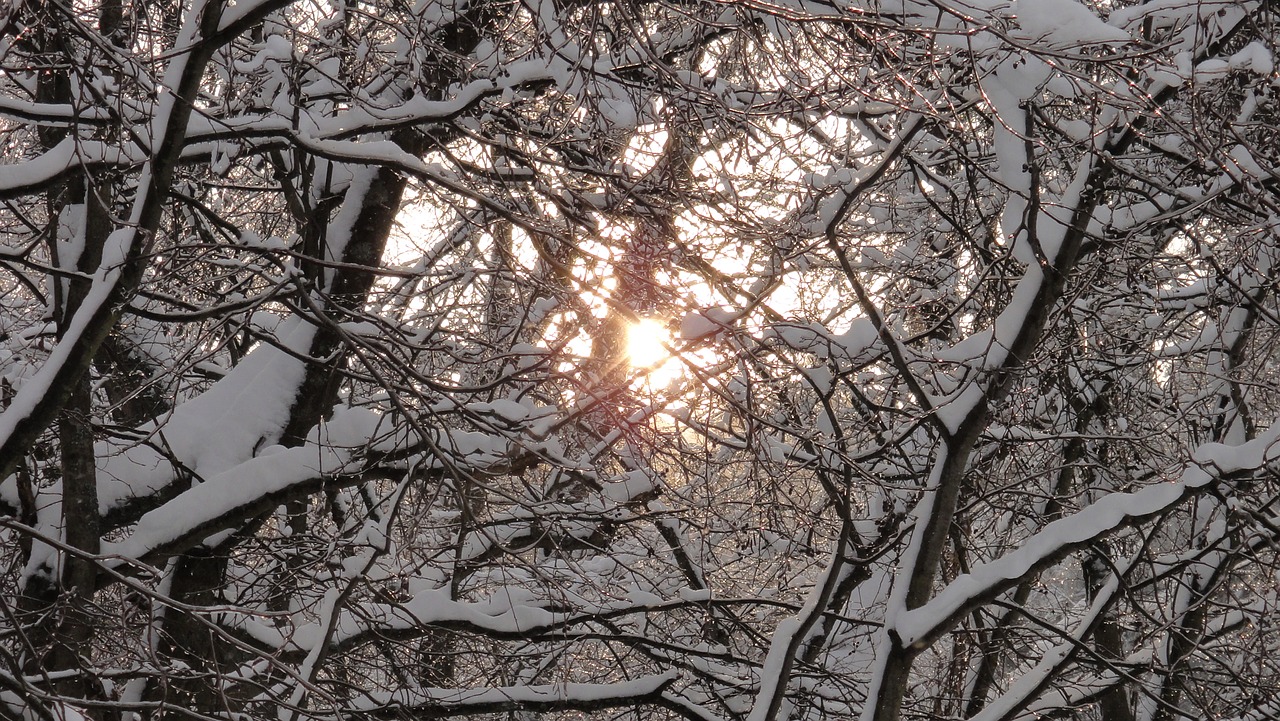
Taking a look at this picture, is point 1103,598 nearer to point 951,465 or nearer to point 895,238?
point 951,465

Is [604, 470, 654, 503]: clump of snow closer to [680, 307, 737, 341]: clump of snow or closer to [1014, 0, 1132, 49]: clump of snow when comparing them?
[680, 307, 737, 341]: clump of snow

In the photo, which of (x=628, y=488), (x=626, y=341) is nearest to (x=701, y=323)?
(x=626, y=341)

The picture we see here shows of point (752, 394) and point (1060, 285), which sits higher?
point (1060, 285)

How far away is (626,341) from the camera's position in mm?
4371

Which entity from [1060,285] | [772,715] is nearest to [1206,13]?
[1060,285]

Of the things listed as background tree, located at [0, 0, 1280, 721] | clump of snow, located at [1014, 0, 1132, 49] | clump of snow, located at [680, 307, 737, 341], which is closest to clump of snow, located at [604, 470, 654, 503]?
background tree, located at [0, 0, 1280, 721]

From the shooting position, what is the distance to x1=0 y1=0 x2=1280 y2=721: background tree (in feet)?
10.7

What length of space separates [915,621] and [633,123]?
250 centimetres

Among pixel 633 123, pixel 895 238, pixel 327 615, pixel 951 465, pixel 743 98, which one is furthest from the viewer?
pixel 895 238

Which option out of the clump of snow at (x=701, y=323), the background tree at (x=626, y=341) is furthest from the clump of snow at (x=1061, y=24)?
the clump of snow at (x=701, y=323)

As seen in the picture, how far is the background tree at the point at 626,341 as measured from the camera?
325 cm

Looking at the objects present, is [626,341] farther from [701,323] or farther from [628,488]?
[701,323]

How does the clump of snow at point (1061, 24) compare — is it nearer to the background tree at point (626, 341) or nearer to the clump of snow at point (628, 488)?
the background tree at point (626, 341)

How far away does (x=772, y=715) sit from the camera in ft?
12.3
